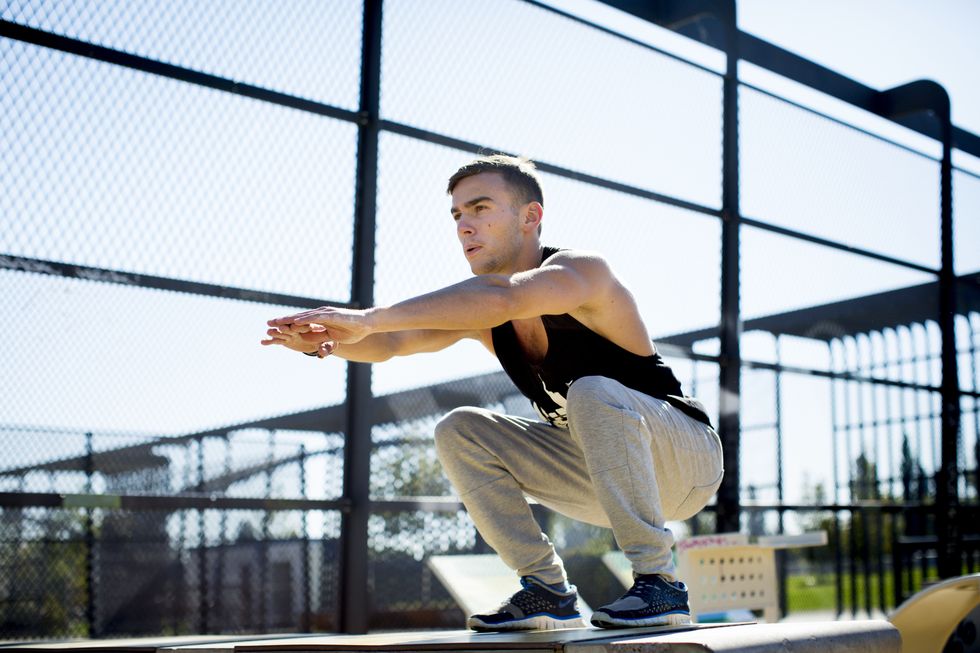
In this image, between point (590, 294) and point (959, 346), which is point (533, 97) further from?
point (959, 346)

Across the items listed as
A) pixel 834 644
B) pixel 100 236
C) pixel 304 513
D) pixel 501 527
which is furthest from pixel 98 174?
pixel 834 644

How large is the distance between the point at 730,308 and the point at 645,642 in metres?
3.66

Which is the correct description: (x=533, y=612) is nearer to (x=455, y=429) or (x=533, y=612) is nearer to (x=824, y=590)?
(x=455, y=429)

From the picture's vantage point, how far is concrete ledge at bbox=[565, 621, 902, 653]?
168 centimetres

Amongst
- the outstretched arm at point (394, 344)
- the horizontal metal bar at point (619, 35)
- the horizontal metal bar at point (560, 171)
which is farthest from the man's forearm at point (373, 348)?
the horizontal metal bar at point (619, 35)

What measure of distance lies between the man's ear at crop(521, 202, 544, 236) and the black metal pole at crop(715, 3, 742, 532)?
2619 mm

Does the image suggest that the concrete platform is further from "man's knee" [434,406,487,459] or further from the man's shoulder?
the man's shoulder

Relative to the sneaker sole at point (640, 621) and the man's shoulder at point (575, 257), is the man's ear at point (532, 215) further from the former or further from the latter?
the sneaker sole at point (640, 621)

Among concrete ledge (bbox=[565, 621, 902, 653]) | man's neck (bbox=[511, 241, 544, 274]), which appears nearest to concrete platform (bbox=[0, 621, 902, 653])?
concrete ledge (bbox=[565, 621, 902, 653])

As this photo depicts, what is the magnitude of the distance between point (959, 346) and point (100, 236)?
584 centimetres

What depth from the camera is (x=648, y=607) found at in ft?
7.14

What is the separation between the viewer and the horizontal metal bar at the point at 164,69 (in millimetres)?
3256

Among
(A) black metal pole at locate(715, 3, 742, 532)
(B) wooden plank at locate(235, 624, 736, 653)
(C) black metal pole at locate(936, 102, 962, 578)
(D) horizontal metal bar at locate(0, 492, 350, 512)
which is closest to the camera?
(B) wooden plank at locate(235, 624, 736, 653)

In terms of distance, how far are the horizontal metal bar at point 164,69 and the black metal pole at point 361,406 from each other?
12 cm
